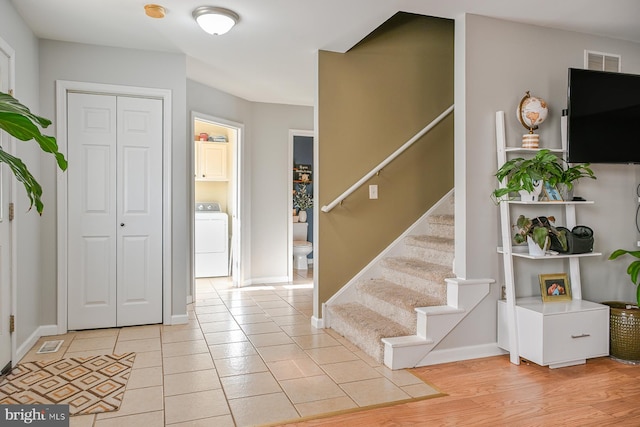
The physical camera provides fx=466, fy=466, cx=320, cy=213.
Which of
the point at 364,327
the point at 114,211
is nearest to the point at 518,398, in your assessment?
the point at 364,327

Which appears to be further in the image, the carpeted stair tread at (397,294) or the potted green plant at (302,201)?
the potted green plant at (302,201)

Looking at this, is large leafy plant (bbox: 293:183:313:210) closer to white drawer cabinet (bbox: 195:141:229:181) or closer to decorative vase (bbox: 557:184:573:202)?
white drawer cabinet (bbox: 195:141:229:181)

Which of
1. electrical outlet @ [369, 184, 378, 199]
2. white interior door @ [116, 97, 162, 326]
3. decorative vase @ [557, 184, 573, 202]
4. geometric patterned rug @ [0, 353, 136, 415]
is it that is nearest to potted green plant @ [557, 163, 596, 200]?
decorative vase @ [557, 184, 573, 202]

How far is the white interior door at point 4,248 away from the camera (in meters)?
2.90

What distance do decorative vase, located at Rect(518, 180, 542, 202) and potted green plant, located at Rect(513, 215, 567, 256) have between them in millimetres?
124

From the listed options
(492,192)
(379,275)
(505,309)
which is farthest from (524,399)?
(379,275)

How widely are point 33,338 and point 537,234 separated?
3.70m

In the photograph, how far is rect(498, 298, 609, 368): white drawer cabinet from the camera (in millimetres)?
2961

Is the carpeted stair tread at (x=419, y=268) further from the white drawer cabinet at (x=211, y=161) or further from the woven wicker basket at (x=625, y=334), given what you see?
the white drawer cabinet at (x=211, y=161)

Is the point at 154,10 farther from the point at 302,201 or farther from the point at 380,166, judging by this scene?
the point at 302,201

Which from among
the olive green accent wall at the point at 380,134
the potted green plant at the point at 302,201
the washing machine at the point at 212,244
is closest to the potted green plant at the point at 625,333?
the olive green accent wall at the point at 380,134

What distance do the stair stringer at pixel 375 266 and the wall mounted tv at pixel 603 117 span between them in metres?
1.42

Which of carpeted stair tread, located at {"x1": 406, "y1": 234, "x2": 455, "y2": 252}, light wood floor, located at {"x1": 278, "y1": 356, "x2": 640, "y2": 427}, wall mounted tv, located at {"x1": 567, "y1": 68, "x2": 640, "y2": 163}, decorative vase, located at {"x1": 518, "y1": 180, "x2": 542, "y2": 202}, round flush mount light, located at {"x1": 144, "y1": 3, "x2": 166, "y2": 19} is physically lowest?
light wood floor, located at {"x1": 278, "y1": 356, "x2": 640, "y2": 427}

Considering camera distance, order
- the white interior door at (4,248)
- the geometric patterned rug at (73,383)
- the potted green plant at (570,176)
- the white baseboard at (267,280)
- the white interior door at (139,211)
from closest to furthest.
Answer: the geometric patterned rug at (73,383) → the white interior door at (4,248) → the potted green plant at (570,176) → the white interior door at (139,211) → the white baseboard at (267,280)
